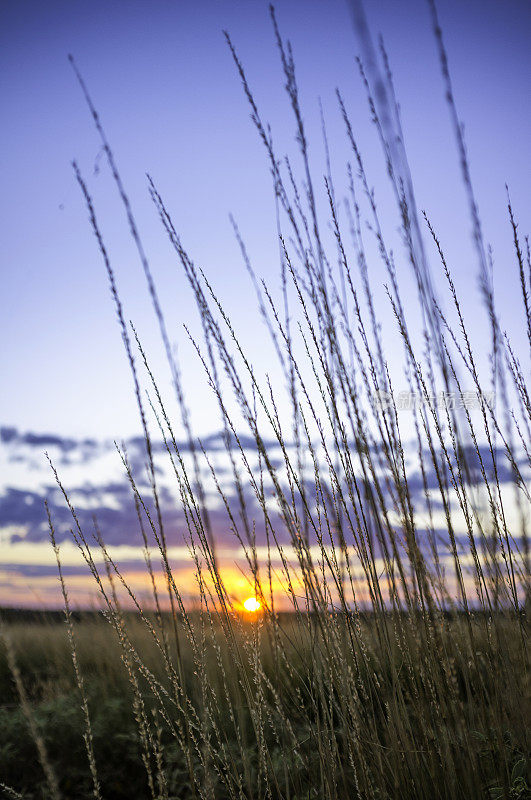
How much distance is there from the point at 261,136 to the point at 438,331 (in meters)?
0.78

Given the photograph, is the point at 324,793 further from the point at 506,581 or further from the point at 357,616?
the point at 506,581

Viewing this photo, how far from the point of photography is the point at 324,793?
5.06ft

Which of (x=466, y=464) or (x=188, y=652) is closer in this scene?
(x=466, y=464)

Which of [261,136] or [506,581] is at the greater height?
[261,136]

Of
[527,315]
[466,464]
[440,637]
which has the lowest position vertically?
[440,637]

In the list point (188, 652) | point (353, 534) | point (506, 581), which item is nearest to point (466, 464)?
point (353, 534)

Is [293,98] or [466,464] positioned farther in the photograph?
[293,98]

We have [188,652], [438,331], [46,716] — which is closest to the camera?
[438,331]

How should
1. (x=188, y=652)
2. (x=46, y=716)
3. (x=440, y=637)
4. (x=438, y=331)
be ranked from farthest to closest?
(x=188, y=652), (x=46, y=716), (x=440, y=637), (x=438, y=331)

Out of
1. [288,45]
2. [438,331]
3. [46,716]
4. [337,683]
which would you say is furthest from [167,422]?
[46,716]

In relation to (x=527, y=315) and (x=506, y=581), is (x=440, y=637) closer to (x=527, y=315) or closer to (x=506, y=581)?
(x=506, y=581)

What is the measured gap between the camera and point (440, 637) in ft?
4.91

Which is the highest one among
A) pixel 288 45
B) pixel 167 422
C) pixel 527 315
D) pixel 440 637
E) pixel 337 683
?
pixel 288 45

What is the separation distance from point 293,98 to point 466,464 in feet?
3.43
